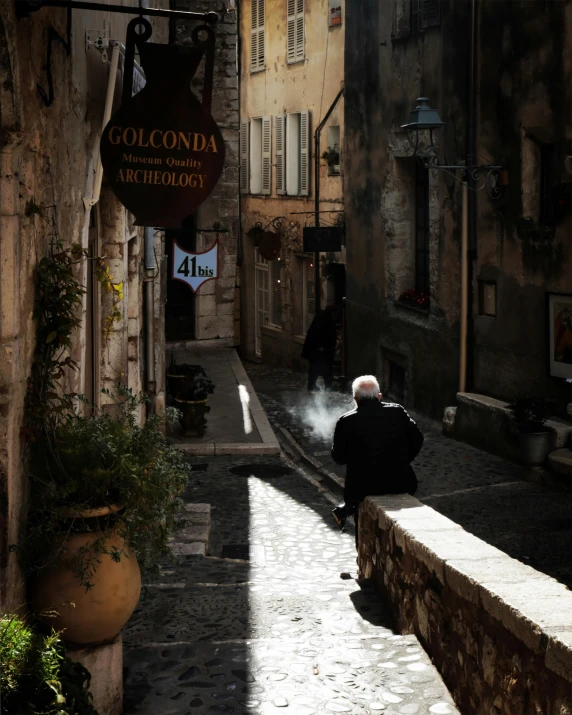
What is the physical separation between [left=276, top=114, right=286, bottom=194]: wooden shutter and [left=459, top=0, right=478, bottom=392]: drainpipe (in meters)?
10.4

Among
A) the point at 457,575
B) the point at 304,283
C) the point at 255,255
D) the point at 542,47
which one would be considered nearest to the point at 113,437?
the point at 457,575

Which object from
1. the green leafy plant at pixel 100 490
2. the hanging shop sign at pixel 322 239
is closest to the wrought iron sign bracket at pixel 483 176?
the hanging shop sign at pixel 322 239

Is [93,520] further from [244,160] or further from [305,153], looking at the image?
[244,160]

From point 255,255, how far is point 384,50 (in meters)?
10.0

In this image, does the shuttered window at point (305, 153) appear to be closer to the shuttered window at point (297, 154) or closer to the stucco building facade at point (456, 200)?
the shuttered window at point (297, 154)

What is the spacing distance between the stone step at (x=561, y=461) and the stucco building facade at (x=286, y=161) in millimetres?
9458

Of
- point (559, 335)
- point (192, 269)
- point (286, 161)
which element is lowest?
point (559, 335)

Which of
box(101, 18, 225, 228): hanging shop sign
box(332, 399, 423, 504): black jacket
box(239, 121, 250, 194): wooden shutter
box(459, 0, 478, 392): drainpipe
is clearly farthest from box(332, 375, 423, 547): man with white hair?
box(239, 121, 250, 194): wooden shutter

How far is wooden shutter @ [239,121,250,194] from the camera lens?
25.6m

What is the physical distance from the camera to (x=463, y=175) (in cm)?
1287

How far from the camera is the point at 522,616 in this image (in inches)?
148

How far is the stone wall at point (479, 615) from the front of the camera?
3.60 m

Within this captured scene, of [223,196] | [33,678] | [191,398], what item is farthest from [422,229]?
[33,678]

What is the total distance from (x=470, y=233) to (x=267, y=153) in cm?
1183
